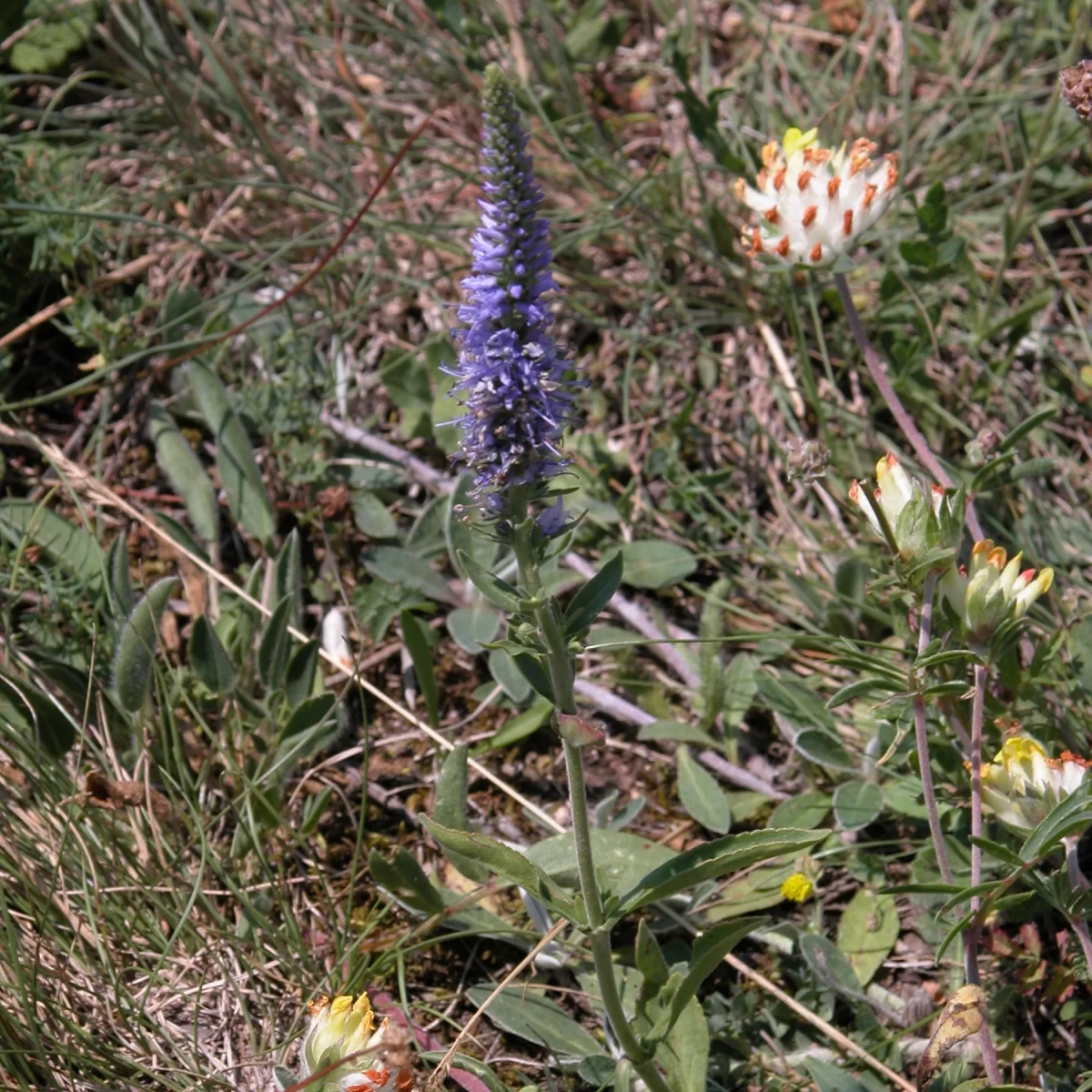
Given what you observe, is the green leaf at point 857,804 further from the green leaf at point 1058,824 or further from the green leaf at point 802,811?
the green leaf at point 1058,824

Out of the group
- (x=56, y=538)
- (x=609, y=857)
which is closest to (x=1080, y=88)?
(x=609, y=857)

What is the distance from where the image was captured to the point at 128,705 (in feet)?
8.66

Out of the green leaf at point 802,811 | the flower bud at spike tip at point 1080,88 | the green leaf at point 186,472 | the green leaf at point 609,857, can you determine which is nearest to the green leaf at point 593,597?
the green leaf at point 609,857

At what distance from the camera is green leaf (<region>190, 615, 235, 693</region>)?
108 inches

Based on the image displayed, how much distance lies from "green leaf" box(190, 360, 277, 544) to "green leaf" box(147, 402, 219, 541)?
6 cm

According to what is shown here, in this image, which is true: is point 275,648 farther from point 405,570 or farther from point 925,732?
point 925,732

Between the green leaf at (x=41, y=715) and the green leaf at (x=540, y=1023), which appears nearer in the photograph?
the green leaf at (x=540, y=1023)

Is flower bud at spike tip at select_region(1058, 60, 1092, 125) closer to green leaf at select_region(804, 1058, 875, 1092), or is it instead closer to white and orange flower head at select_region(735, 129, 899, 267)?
white and orange flower head at select_region(735, 129, 899, 267)

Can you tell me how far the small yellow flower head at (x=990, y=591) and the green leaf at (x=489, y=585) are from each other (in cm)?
84

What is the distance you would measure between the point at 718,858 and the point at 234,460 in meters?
1.90

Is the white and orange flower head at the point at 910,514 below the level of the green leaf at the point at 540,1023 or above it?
above

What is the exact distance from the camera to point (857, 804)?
100 inches

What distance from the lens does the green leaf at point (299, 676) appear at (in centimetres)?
281

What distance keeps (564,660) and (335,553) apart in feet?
4.97
